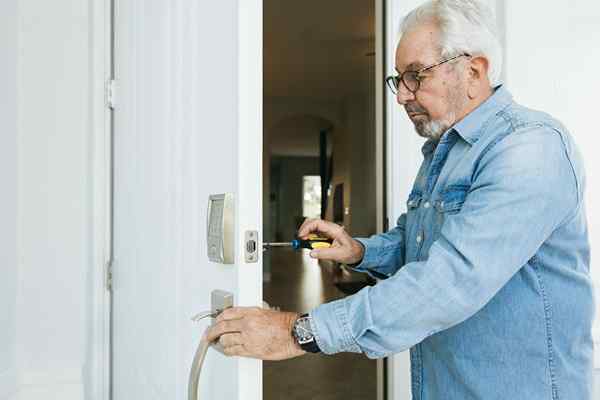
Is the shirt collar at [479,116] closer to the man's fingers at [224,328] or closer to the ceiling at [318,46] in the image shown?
the man's fingers at [224,328]

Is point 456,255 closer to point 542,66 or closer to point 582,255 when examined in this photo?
point 582,255

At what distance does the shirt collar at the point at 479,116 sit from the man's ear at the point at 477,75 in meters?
0.03

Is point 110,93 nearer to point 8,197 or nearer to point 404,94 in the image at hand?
point 8,197

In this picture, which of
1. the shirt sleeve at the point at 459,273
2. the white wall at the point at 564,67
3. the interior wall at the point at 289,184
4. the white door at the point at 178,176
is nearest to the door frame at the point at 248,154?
the white door at the point at 178,176

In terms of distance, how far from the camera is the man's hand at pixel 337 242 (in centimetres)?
118

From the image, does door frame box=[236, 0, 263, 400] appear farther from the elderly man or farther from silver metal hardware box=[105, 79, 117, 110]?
silver metal hardware box=[105, 79, 117, 110]

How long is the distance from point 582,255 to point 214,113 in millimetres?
778

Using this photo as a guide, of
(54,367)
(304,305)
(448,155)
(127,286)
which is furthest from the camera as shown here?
(304,305)

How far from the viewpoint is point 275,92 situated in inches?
273

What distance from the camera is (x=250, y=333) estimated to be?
2.22 ft

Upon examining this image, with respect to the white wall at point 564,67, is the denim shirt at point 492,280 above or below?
below

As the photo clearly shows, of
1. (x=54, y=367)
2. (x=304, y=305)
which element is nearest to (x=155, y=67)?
(x=54, y=367)

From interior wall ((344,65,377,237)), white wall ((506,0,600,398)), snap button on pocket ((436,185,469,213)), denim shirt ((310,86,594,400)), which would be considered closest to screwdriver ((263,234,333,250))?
denim shirt ((310,86,594,400))

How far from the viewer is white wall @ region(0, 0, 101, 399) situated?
1323mm
